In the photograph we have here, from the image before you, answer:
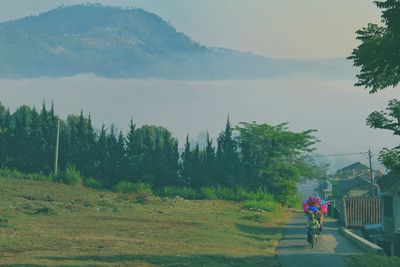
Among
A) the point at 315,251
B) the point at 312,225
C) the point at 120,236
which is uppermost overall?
the point at 312,225

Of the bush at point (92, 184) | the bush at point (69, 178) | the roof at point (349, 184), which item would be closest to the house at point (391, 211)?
the bush at point (69, 178)

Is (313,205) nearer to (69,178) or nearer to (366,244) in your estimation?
(366,244)

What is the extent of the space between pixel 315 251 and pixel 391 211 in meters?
10.4

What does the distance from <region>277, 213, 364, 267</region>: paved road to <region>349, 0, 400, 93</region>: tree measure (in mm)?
6913

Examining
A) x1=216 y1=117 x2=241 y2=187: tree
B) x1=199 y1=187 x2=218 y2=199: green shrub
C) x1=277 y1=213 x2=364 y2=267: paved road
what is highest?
x1=216 y1=117 x2=241 y2=187: tree

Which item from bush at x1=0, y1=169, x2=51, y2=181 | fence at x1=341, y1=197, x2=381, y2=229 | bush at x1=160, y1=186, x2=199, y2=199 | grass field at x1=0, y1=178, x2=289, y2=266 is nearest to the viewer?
grass field at x1=0, y1=178, x2=289, y2=266

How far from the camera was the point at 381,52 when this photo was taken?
1367 cm

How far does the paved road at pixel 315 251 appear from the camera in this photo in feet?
67.9

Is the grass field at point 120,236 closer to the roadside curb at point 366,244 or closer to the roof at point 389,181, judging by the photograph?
the roadside curb at point 366,244

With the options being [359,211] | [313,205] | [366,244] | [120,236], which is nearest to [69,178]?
[359,211]

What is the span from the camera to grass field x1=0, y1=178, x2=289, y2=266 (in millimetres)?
19562

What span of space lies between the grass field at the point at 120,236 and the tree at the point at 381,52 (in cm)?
713

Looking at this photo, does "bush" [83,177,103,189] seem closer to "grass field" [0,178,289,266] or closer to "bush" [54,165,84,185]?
"bush" [54,165,84,185]

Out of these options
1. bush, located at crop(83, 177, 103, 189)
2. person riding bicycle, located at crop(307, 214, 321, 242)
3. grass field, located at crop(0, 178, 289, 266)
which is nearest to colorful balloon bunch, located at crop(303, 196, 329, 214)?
person riding bicycle, located at crop(307, 214, 321, 242)
